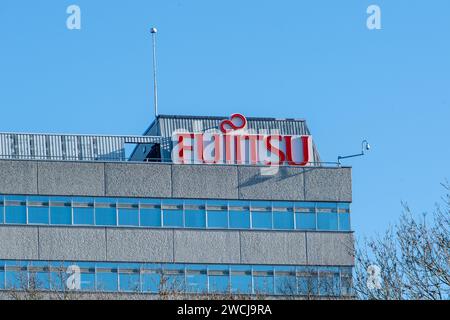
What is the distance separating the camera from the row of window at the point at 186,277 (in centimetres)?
7331

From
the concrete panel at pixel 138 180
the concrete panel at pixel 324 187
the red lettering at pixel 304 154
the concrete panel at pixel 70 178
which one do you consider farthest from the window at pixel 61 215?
the concrete panel at pixel 324 187

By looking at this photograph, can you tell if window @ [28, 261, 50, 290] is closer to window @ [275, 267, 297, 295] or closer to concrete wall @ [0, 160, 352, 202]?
concrete wall @ [0, 160, 352, 202]

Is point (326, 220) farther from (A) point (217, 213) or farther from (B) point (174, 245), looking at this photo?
(B) point (174, 245)

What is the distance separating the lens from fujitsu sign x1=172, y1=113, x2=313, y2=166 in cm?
7762

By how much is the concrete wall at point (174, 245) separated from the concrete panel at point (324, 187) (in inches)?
79.8

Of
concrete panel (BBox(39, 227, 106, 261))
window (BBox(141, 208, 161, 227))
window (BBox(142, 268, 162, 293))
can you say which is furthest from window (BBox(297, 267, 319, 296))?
concrete panel (BBox(39, 227, 106, 261))

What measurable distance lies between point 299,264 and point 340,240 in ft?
9.01

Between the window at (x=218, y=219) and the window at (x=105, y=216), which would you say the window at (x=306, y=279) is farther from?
the window at (x=105, y=216)

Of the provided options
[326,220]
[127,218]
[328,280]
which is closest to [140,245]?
[127,218]

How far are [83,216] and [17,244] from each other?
3677mm

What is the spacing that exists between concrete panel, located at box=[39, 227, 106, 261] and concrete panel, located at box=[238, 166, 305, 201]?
26.1 feet

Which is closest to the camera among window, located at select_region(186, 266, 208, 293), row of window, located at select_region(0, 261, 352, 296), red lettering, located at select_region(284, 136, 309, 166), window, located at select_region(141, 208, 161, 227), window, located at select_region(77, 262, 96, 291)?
row of window, located at select_region(0, 261, 352, 296)
